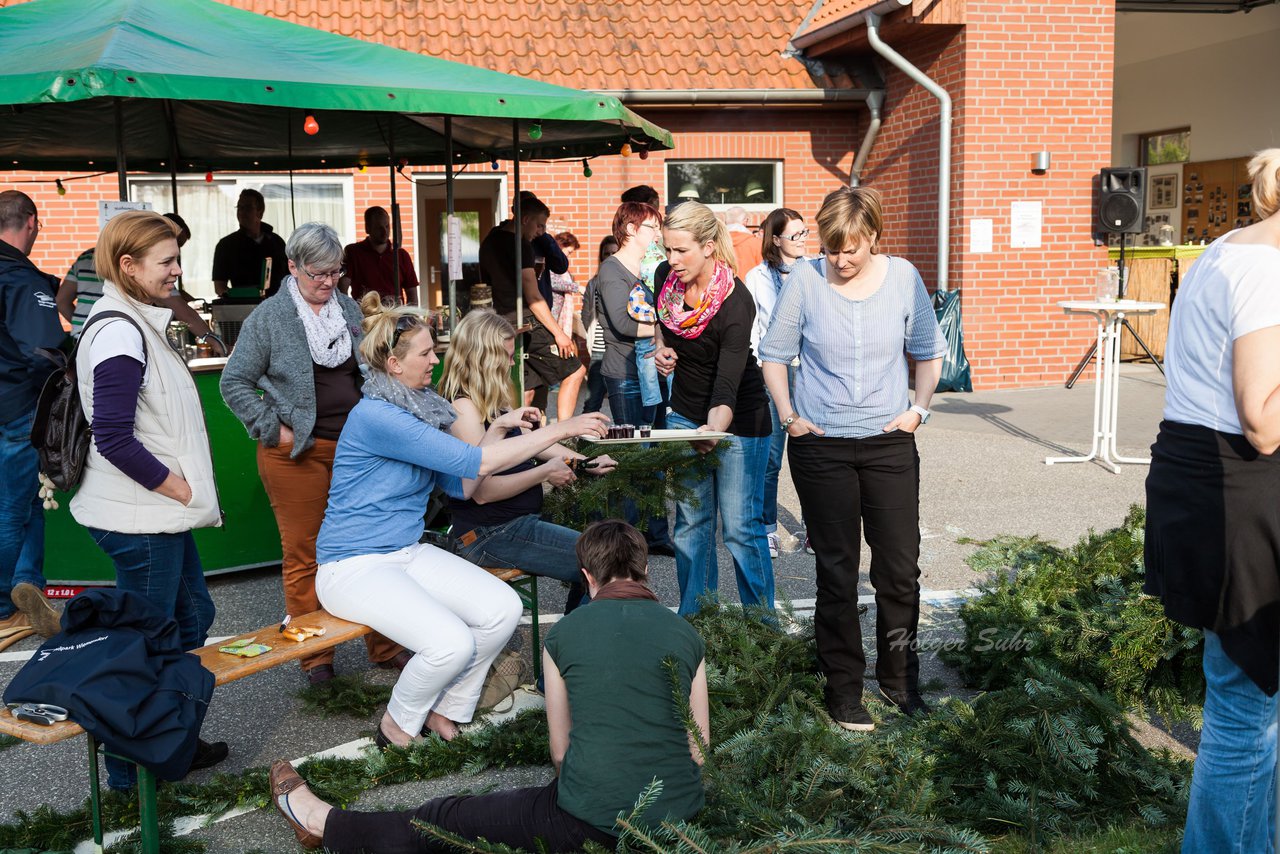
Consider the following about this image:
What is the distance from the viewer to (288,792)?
11.9 ft

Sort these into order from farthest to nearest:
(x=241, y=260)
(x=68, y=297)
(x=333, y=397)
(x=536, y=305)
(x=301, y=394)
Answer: (x=241, y=260)
(x=536, y=305)
(x=68, y=297)
(x=333, y=397)
(x=301, y=394)

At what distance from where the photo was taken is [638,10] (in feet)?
49.7

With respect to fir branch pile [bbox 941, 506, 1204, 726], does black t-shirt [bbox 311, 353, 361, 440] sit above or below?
above

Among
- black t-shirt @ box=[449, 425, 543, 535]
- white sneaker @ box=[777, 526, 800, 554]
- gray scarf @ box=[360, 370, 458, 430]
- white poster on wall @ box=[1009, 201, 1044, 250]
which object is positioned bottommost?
white sneaker @ box=[777, 526, 800, 554]

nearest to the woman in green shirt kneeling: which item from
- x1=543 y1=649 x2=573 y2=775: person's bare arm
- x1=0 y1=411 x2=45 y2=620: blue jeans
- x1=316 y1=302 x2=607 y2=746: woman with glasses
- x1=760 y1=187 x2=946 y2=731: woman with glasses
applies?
x1=543 y1=649 x2=573 y2=775: person's bare arm

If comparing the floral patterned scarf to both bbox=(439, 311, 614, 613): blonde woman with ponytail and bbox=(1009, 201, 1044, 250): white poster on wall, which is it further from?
bbox=(1009, 201, 1044, 250): white poster on wall

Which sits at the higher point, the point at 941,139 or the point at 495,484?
the point at 941,139

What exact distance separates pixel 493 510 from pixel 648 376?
2.35 m

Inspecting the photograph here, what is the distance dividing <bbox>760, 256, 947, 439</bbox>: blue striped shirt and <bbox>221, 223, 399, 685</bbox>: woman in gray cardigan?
6.42 feet

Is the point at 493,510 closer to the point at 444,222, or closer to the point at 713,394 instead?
the point at 713,394

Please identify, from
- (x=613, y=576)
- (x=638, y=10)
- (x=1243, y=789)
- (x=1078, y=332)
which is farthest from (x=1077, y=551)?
(x=638, y=10)

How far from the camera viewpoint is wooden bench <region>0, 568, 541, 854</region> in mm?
3279

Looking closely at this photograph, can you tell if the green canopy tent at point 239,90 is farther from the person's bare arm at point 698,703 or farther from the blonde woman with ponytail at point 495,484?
the person's bare arm at point 698,703

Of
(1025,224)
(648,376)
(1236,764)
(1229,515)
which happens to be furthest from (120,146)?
(1025,224)
